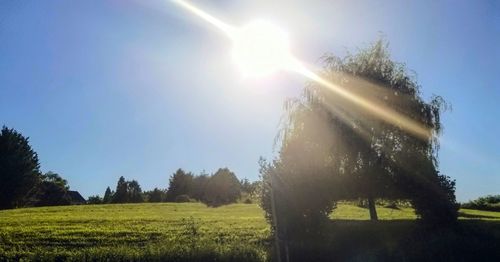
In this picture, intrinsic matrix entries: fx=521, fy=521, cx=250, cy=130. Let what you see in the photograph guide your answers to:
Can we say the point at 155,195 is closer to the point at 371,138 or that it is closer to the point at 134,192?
the point at 134,192

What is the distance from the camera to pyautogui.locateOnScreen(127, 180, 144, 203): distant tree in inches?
3502

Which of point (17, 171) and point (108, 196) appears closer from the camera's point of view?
point (17, 171)

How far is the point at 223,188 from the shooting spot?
257 feet

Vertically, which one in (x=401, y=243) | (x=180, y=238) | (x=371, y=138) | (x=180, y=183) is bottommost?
(x=401, y=243)

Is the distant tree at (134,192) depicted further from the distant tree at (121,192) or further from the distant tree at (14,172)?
the distant tree at (14,172)

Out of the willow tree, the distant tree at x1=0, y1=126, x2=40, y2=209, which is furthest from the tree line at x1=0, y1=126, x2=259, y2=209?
the willow tree

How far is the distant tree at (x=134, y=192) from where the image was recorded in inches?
3502

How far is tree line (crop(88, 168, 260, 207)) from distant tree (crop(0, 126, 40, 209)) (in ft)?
64.0

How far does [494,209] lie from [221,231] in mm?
Result: 35660

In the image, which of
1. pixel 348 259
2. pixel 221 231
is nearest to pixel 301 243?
pixel 348 259

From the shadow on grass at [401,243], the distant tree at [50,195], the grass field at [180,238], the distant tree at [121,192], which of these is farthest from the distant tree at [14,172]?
the shadow on grass at [401,243]

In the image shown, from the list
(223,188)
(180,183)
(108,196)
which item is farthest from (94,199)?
(223,188)

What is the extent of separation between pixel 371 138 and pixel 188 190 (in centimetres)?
6368

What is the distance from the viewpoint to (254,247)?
2436cm
